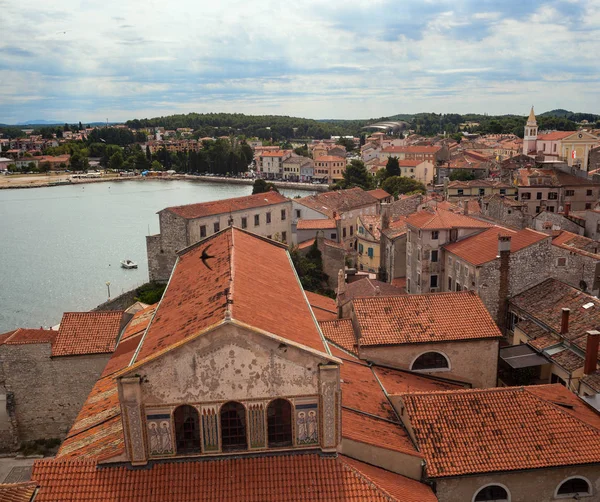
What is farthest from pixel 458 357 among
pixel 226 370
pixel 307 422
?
pixel 226 370

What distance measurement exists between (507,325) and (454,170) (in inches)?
2143

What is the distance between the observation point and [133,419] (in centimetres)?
977

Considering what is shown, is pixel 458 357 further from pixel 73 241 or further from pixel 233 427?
pixel 73 241

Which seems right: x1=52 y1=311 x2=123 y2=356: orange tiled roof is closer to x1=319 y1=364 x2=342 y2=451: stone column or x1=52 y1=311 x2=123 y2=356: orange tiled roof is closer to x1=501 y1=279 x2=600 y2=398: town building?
x1=319 y1=364 x2=342 y2=451: stone column

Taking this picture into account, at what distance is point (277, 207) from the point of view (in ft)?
138

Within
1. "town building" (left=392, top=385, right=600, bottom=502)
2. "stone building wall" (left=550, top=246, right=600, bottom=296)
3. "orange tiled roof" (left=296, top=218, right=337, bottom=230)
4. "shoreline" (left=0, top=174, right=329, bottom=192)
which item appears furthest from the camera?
"shoreline" (left=0, top=174, right=329, bottom=192)

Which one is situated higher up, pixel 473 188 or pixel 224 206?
pixel 224 206

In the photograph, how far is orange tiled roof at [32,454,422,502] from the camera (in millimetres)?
9453

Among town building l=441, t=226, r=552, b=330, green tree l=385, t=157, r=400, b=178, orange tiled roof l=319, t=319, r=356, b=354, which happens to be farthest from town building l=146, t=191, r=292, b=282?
green tree l=385, t=157, r=400, b=178

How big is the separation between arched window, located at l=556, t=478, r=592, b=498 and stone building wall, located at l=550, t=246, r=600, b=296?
1197cm

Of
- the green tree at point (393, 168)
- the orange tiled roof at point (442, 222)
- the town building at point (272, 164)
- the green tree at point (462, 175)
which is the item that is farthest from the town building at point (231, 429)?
the town building at point (272, 164)

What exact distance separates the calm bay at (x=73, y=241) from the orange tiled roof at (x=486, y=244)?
25.8m

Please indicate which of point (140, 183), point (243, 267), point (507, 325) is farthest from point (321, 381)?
point (140, 183)

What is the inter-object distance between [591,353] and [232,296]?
1077cm
